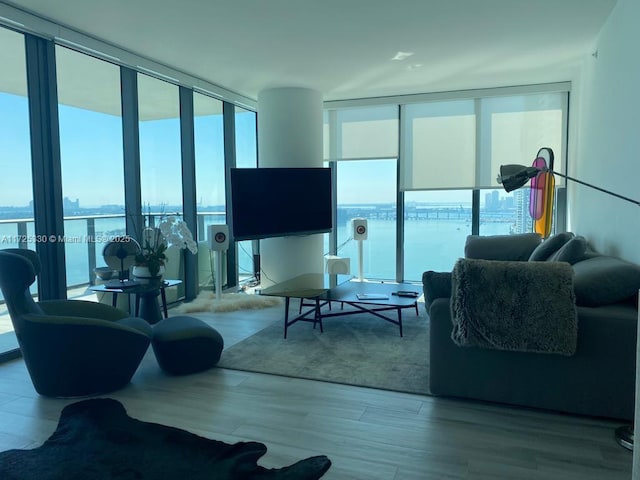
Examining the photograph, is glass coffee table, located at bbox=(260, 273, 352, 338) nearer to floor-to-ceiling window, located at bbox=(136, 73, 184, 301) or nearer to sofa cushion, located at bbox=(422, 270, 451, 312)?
sofa cushion, located at bbox=(422, 270, 451, 312)

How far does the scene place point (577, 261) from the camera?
3.42m

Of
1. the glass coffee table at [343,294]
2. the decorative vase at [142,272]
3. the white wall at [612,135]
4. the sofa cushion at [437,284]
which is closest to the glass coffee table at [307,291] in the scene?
the glass coffee table at [343,294]

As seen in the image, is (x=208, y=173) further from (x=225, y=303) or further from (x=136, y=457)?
(x=136, y=457)

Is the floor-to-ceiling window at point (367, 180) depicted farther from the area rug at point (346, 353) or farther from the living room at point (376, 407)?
the living room at point (376, 407)

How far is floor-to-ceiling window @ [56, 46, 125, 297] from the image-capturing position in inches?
171

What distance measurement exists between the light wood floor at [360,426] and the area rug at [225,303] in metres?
2.05

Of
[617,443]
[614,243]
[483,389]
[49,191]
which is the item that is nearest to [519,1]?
[614,243]

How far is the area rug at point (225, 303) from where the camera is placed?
5.45m

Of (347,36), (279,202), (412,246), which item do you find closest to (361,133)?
(412,246)

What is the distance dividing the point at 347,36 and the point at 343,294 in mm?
2395

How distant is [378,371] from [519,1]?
9.86 feet

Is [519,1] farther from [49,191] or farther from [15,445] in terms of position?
[15,445]

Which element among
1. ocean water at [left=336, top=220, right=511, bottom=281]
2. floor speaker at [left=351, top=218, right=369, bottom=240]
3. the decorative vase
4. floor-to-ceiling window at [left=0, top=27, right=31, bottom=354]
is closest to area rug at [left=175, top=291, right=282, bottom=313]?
the decorative vase

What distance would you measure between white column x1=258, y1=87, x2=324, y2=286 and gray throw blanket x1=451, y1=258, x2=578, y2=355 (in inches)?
149
